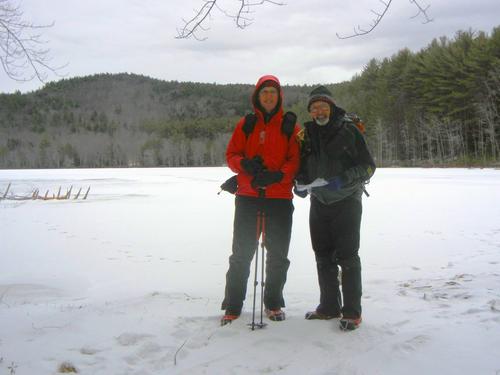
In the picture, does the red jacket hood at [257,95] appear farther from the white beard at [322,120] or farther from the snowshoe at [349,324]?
the snowshoe at [349,324]

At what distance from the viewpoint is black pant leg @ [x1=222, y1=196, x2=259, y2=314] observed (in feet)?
12.8

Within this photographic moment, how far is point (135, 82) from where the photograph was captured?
192m

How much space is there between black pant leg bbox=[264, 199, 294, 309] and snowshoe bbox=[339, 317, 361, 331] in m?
0.59

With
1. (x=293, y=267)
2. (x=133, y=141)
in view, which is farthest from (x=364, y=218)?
(x=133, y=141)

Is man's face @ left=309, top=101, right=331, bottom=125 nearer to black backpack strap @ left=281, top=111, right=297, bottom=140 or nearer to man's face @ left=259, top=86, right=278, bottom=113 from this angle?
black backpack strap @ left=281, top=111, right=297, bottom=140

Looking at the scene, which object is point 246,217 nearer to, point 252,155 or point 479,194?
point 252,155

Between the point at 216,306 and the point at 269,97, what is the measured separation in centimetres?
208

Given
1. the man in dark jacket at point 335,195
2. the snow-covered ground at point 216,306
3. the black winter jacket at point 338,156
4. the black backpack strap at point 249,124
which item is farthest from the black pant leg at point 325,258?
the black backpack strap at point 249,124

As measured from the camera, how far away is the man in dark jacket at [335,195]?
3699 millimetres

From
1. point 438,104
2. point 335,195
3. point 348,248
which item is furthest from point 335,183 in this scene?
point 438,104

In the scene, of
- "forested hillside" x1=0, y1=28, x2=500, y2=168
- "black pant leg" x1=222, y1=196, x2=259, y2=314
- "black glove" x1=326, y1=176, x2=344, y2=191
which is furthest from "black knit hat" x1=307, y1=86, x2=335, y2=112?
"forested hillside" x1=0, y1=28, x2=500, y2=168

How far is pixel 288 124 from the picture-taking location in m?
3.88

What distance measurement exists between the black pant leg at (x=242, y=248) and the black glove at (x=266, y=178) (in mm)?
218

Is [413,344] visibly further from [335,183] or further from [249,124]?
[249,124]
